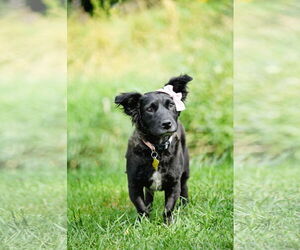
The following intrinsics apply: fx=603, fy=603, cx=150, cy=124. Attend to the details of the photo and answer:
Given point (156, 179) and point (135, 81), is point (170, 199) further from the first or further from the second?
point (135, 81)

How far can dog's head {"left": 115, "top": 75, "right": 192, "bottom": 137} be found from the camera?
3475 mm

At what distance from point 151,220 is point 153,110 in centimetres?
68

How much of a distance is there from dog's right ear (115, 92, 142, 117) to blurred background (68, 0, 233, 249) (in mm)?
675

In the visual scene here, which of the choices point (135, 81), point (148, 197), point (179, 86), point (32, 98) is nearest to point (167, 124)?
point (179, 86)

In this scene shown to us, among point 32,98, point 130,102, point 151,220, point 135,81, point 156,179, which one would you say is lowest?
point 32,98

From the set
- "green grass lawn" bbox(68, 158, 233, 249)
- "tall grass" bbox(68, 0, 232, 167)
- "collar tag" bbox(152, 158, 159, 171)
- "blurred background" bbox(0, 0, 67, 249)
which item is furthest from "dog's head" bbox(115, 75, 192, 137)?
"tall grass" bbox(68, 0, 232, 167)

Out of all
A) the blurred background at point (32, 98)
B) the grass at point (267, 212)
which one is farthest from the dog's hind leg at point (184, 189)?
the blurred background at point (32, 98)

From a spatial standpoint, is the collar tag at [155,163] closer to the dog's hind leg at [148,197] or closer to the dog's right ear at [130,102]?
the dog's right ear at [130,102]

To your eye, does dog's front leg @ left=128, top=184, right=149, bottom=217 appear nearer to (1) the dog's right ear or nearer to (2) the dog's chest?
(2) the dog's chest

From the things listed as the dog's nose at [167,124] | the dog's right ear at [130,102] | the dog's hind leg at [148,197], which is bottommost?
the dog's hind leg at [148,197]

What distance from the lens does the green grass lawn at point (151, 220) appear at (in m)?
3.25

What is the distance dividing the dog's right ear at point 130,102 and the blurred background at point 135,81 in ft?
2.21

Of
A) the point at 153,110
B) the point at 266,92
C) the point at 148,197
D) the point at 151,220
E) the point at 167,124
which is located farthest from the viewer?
the point at 266,92

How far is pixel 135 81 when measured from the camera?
268 inches
